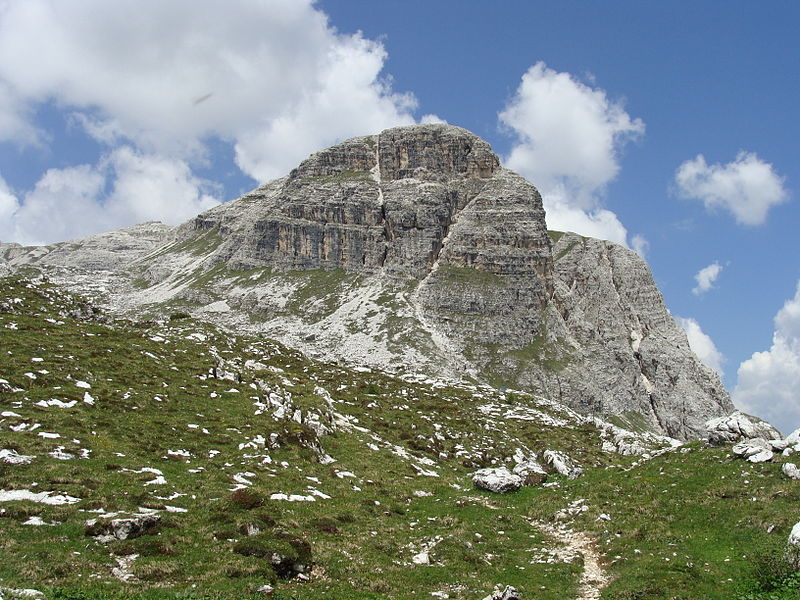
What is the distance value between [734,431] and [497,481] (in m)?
16.2

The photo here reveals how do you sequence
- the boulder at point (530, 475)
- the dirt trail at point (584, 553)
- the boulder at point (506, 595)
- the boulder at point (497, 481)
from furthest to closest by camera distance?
the boulder at point (530, 475) → the boulder at point (497, 481) → the dirt trail at point (584, 553) → the boulder at point (506, 595)

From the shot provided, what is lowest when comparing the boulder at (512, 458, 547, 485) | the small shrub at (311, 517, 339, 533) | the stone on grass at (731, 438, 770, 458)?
the small shrub at (311, 517, 339, 533)

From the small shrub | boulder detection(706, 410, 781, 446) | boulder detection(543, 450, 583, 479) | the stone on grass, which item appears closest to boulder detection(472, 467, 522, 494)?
boulder detection(543, 450, 583, 479)

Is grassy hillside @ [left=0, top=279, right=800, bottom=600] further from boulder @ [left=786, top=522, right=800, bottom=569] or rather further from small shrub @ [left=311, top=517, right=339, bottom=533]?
boulder @ [left=786, top=522, right=800, bottom=569]

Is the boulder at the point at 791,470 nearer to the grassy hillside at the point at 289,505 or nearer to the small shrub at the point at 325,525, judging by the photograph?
the grassy hillside at the point at 289,505

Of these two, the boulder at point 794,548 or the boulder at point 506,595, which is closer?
the boulder at point 794,548

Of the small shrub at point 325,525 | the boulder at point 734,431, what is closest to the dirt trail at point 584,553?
the small shrub at point 325,525

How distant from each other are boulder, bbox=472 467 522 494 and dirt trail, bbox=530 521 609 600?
7.06m

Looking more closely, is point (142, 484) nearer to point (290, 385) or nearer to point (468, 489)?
point (468, 489)

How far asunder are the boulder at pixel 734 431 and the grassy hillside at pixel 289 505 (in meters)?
1.26

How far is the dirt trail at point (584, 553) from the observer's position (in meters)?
18.8

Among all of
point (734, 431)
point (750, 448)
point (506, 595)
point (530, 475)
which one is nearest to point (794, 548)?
point (506, 595)

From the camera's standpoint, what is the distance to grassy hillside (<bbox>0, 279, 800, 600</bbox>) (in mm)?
17219

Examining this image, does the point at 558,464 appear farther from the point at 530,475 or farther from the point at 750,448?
the point at 750,448
